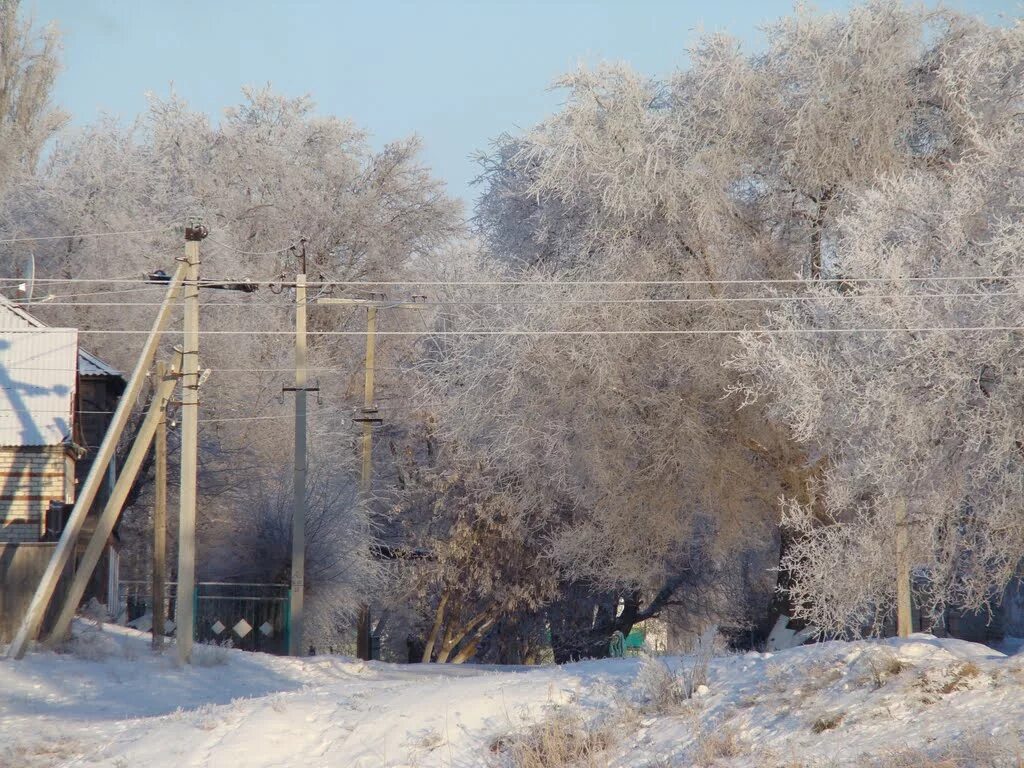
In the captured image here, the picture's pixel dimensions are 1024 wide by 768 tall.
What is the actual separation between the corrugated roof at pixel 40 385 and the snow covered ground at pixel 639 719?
42.3ft

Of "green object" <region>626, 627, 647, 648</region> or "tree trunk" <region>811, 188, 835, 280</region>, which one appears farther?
"green object" <region>626, 627, 647, 648</region>

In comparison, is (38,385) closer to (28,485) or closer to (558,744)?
(28,485)

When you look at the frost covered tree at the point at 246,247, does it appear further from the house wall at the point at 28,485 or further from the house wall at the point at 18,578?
the house wall at the point at 18,578

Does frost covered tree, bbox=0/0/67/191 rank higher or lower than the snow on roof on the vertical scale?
higher

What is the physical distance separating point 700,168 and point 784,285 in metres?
2.16

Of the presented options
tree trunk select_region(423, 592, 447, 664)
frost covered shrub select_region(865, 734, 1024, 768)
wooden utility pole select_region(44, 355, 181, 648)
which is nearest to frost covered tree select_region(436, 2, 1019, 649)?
wooden utility pole select_region(44, 355, 181, 648)

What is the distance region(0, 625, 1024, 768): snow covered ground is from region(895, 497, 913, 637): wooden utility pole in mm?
3878

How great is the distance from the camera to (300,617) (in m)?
25.0

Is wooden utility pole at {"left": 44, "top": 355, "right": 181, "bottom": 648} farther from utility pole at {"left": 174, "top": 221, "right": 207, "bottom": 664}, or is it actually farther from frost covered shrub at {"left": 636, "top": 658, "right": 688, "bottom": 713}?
frost covered shrub at {"left": 636, "top": 658, "right": 688, "bottom": 713}

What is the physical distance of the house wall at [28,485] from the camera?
25.1 metres

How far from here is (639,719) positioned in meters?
9.32

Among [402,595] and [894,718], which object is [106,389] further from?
[894,718]

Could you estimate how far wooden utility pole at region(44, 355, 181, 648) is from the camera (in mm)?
18719

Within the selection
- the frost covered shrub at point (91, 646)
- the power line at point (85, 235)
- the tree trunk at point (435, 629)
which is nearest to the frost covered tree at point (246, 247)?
the power line at point (85, 235)
